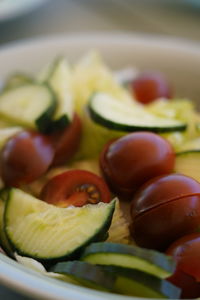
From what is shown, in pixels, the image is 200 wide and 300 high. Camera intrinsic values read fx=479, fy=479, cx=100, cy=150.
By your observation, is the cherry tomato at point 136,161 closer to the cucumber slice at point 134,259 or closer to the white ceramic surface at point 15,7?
the cucumber slice at point 134,259

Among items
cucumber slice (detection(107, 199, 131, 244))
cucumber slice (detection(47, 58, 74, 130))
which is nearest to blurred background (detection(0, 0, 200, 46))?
cucumber slice (detection(47, 58, 74, 130))

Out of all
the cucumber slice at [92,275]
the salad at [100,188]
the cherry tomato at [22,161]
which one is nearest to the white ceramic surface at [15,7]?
the salad at [100,188]

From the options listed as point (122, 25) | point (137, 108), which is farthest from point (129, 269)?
point (122, 25)

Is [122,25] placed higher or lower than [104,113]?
lower

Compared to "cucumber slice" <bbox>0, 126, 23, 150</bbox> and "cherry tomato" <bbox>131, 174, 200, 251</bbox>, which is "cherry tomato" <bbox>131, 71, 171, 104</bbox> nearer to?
"cucumber slice" <bbox>0, 126, 23, 150</bbox>

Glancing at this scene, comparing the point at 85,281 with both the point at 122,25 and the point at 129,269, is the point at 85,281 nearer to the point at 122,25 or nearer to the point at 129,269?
the point at 129,269
